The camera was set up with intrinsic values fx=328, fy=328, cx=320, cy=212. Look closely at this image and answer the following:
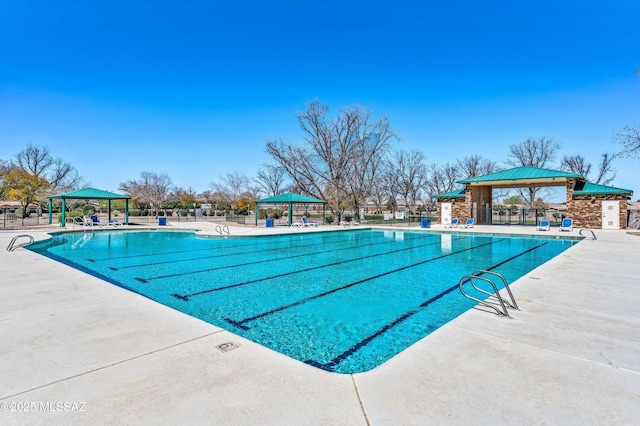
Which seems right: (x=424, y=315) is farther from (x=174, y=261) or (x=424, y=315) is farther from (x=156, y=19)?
(x=156, y=19)

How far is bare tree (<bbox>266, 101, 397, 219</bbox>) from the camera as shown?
26.2 m

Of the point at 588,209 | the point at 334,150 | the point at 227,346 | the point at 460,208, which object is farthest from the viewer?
the point at 334,150

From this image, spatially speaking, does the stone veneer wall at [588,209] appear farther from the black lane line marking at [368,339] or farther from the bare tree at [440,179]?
the bare tree at [440,179]

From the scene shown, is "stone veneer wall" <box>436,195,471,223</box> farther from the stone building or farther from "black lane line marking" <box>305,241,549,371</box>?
"black lane line marking" <box>305,241,549,371</box>

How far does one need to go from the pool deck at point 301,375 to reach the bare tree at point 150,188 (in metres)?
45.9

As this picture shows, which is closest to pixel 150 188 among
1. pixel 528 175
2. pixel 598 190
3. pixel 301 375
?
pixel 528 175

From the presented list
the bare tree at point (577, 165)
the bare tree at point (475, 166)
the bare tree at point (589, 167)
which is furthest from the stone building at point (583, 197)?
the bare tree at point (589, 167)

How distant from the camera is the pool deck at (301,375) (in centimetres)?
197

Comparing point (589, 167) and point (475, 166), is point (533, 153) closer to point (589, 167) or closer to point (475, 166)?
point (475, 166)

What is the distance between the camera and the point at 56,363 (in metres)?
2.66

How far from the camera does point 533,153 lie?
125ft

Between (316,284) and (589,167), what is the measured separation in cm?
4621

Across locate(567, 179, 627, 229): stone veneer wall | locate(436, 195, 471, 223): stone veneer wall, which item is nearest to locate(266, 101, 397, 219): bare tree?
locate(436, 195, 471, 223): stone veneer wall

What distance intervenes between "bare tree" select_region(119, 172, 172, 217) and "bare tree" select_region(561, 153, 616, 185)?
52.3 m
